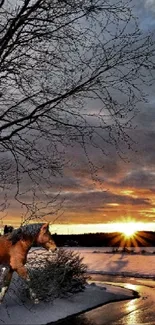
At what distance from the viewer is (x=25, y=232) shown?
6531 millimetres

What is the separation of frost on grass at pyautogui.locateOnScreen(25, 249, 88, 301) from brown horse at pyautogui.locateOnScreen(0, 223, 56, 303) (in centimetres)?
1089

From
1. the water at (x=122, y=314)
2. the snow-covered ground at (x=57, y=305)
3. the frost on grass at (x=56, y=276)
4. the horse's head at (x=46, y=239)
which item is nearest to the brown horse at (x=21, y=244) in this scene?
the horse's head at (x=46, y=239)

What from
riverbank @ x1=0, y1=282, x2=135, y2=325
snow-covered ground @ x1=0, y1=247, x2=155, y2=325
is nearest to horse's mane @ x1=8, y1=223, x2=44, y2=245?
snow-covered ground @ x1=0, y1=247, x2=155, y2=325

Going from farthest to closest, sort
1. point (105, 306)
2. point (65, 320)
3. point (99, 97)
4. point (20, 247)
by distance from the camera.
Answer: point (105, 306) → point (65, 320) → point (99, 97) → point (20, 247)

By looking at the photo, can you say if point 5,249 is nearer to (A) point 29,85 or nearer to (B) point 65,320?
(A) point 29,85

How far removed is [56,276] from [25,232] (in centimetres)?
1602

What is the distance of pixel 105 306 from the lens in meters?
23.4

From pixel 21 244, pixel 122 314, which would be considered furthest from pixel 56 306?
pixel 21 244

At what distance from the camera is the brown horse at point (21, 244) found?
6184 mm

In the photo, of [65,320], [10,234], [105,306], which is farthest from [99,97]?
[105,306]

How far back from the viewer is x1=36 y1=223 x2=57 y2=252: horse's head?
6.10m

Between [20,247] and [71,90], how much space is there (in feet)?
10.8

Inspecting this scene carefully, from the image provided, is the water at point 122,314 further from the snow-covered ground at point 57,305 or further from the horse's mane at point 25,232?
the horse's mane at point 25,232

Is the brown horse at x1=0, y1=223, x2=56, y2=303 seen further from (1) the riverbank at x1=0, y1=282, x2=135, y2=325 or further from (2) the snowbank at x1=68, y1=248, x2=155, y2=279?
(2) the snowbank at x1=68, y1=248, x2=155, y2=279
